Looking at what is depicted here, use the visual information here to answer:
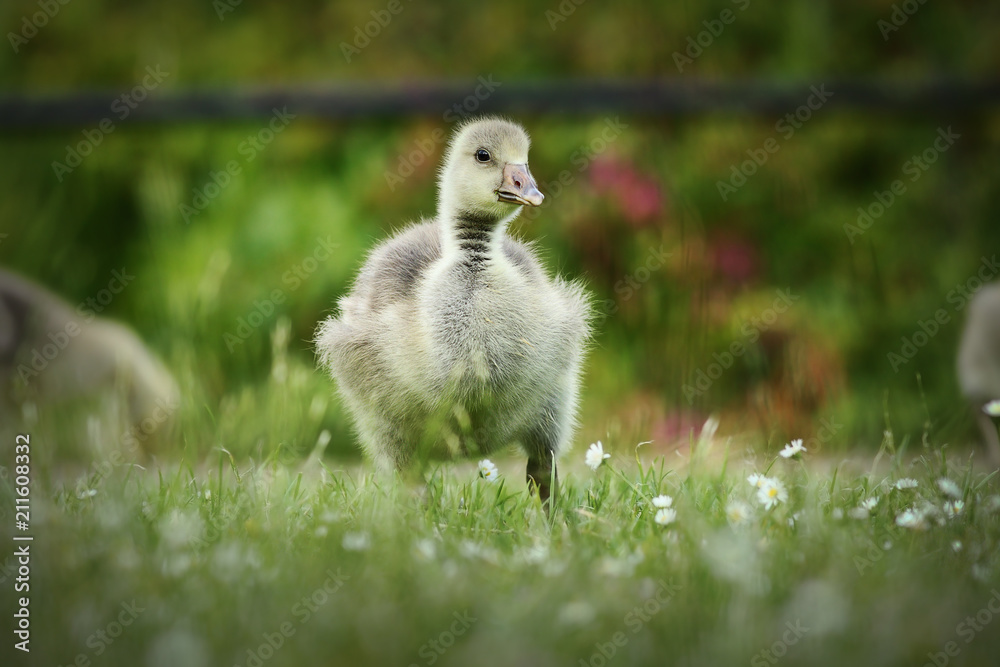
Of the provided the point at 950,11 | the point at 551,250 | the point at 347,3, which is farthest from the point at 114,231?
the point at 950,11

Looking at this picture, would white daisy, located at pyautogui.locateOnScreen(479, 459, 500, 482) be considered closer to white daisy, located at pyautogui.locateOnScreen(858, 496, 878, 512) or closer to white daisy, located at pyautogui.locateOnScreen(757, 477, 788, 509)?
white daisy, located at pyautogui.locateOnScreen(757, 477, 788, 509)

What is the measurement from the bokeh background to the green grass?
1433 millimetres

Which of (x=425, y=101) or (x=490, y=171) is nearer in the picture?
(x=490, y=171)

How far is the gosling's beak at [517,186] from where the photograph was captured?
257 cm

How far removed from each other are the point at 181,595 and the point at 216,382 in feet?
8.91

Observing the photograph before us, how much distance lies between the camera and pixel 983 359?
3.54 m

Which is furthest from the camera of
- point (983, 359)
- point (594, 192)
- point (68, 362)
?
point (594, 192)

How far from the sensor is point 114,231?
6027 mm

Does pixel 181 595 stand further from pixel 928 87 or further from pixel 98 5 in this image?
pixel 98 5

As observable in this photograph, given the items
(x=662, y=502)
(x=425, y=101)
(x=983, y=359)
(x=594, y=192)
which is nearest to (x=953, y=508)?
(x=662, y=502)

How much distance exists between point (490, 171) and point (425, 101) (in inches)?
78.7

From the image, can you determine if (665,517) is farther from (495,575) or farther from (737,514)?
(495,575)

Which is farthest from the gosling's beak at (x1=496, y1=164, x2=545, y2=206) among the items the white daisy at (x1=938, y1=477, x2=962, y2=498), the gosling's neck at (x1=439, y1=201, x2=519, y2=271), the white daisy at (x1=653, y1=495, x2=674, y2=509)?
the white daisy at (x1=938, y1=477, x2=962, y2=498)

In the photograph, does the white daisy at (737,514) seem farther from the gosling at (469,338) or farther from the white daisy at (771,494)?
the gosling at (469,338)
